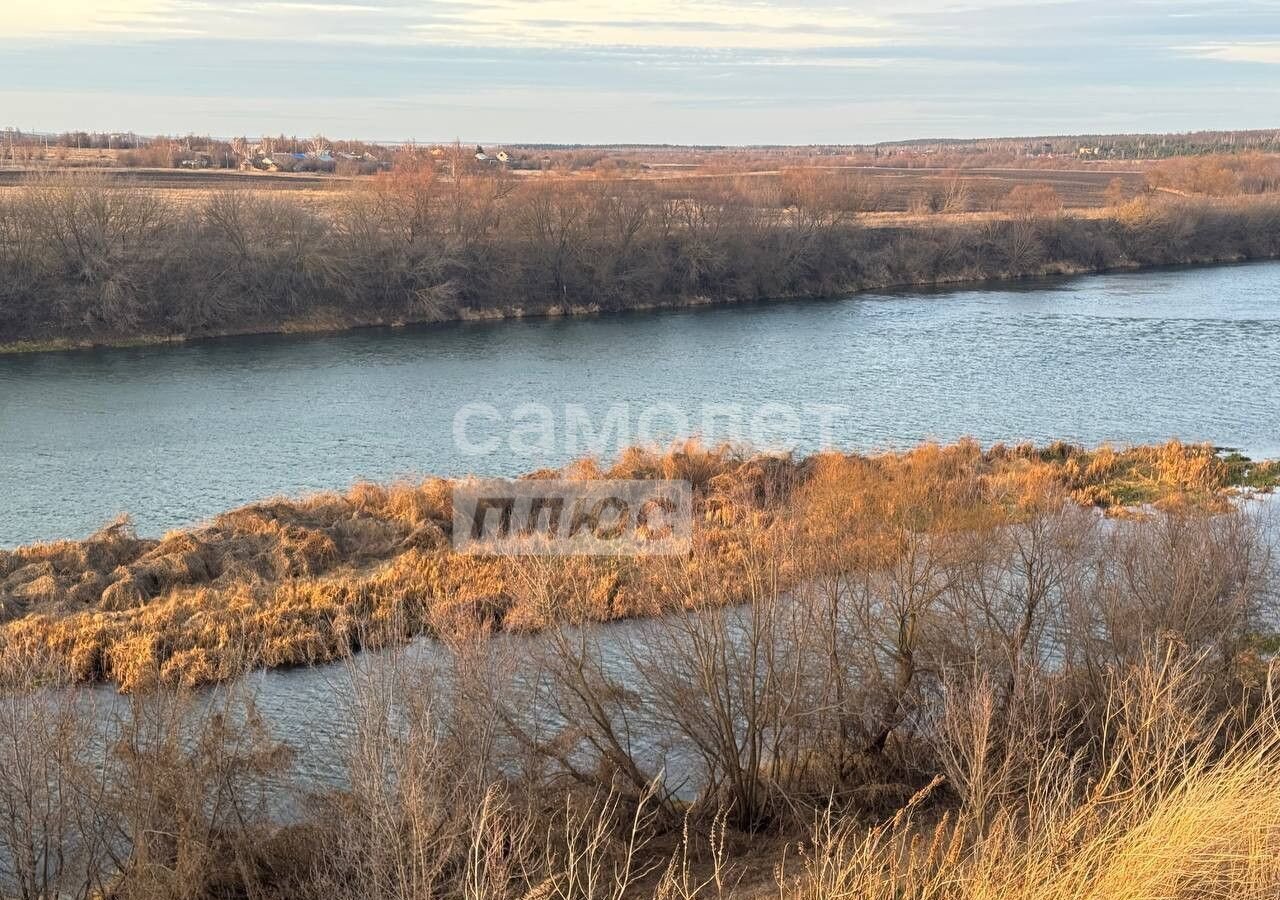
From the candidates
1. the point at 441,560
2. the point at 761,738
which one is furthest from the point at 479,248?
the point at 761,738

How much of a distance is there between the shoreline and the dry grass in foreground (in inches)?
974

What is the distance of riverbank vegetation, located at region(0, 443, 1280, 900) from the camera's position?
23.4 ft

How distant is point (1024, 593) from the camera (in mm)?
12797

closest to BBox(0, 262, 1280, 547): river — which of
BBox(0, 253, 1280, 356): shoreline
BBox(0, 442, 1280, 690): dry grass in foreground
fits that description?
BBox(0, 253, 1280, 356): shoreline

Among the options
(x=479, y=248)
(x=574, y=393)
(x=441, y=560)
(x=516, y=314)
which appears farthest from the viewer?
(x=479, y=248)

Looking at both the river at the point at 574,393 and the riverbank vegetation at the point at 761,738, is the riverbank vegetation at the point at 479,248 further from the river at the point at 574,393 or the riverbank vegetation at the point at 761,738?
the riverbank vegetation at the point at 761,738

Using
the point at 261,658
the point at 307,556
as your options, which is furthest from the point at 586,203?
the point at 261,658

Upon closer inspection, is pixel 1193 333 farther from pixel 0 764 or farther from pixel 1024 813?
pixel 0 764

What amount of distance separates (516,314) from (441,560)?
32488 mm

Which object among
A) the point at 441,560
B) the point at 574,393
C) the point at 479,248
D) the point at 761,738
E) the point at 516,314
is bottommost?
the point at 441,560

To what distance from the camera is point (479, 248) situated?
51844 mm

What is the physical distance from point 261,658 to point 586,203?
41.4 metres

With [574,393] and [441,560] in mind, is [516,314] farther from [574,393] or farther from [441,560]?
[441,560]

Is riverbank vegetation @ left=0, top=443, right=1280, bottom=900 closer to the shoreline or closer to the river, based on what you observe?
the river
